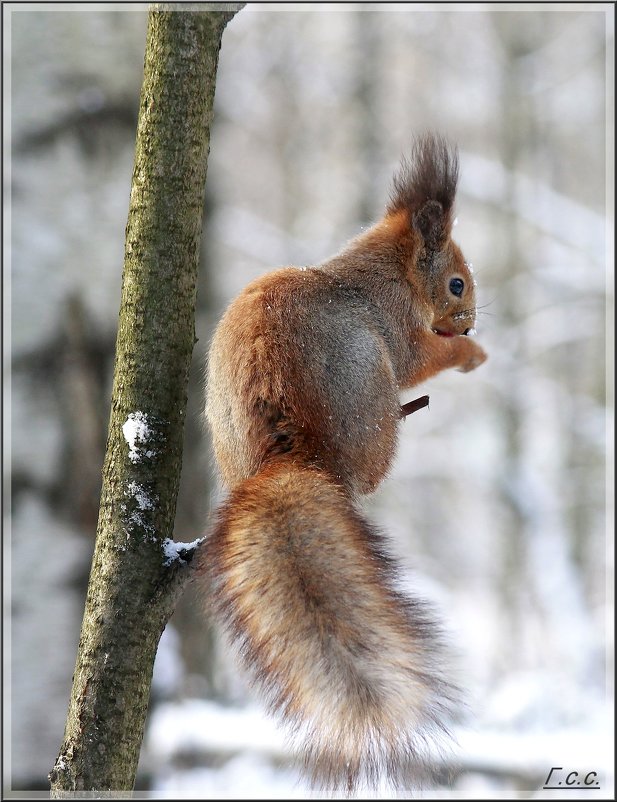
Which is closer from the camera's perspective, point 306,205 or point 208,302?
point 208,302

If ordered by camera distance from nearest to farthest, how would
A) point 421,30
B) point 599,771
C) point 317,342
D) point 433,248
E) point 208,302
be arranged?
1. point 317,342
2. point 433,248
3. point 599,771
4. point 208,302
5. point 421,30

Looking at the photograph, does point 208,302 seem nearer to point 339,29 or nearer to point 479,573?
point 339,29

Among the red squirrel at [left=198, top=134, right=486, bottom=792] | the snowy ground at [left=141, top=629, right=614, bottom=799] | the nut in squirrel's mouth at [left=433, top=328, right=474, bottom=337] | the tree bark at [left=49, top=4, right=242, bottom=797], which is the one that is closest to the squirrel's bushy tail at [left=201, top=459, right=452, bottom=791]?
the red squirrel at [left=198, top=134, right=486, bottom=792]

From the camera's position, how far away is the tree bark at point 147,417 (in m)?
1.24

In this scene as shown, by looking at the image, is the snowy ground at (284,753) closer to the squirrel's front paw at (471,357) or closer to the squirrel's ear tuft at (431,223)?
the squirrel's front paw at (471,357)

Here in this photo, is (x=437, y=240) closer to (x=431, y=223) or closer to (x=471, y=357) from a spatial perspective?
(x=431, y=223)

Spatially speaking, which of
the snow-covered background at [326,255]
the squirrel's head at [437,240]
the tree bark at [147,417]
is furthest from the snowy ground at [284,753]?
the tree bark at [147,417]

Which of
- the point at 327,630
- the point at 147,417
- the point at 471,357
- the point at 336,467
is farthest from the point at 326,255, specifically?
the point at 327,630

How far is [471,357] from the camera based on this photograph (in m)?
2.05

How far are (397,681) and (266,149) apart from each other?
941 cm

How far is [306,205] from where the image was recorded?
10.3 meters

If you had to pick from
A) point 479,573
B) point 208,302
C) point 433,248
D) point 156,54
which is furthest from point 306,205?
point 156,54

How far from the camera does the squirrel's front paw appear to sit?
6.70 ft

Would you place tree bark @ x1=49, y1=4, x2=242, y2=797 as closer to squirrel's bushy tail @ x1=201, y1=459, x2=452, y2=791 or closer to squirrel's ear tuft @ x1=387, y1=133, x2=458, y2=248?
squirrel's bushy tail @ x1=201, y1=459, x2=452, y2=791
